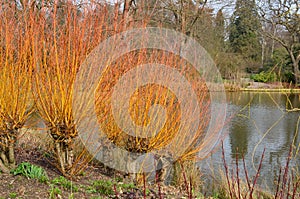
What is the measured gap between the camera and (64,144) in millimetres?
3531

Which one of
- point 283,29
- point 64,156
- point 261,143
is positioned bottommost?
point 261,143

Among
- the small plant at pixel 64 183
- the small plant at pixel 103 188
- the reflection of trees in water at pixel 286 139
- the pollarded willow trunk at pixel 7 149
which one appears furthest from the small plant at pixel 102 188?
the reflection of trees in water at pixel 286 139

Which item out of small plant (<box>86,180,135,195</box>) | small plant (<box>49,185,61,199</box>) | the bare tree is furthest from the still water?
the bare tree

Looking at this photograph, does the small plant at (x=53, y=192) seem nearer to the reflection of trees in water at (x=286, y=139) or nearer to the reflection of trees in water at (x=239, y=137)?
the reflection of trees in water at (x=286, y=139)

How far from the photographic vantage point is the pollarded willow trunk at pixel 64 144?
10.9ft

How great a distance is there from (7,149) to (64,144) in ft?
1.80

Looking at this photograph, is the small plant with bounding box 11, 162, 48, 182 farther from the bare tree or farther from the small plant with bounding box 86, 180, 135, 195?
the bare tree

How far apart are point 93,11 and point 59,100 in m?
0.88

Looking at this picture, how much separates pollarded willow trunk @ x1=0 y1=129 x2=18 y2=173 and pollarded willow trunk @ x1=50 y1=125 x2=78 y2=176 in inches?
15.1

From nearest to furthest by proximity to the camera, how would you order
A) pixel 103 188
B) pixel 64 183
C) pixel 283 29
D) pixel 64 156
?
pixel 64 183, pixel 103 188, pixel 64 156, pixel 283 29

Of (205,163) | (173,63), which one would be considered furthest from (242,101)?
(173,63)

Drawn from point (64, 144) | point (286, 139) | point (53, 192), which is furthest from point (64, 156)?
point (286, 139)

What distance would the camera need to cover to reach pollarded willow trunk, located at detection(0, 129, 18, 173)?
3.32 meters

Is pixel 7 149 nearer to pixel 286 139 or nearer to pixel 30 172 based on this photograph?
pixel 30 172
